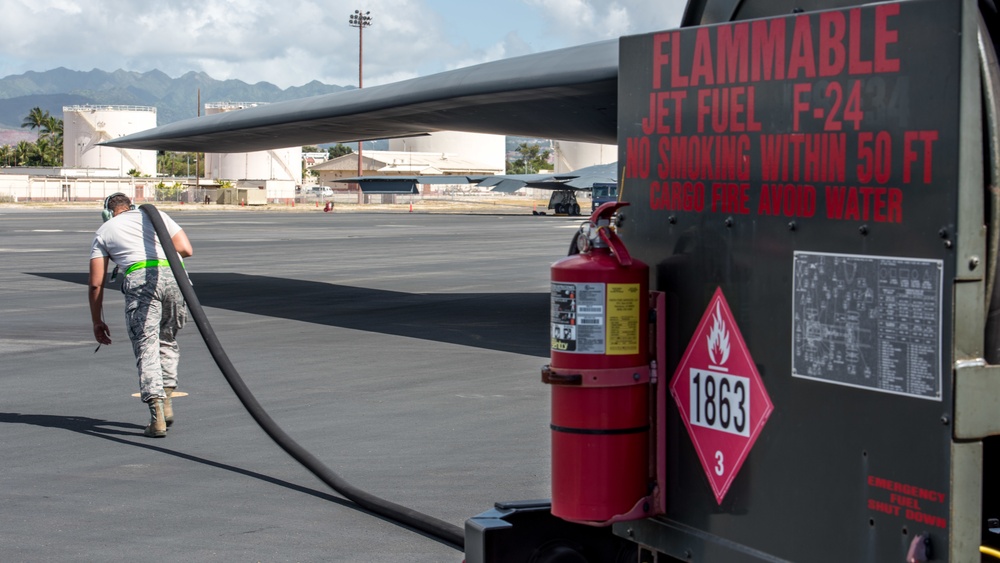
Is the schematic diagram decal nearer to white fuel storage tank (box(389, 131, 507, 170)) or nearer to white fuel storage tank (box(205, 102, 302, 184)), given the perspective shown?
white fuel storage tank (box(205, 102, 302, 184))

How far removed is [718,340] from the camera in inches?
132

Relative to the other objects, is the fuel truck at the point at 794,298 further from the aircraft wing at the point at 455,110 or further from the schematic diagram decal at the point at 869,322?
the aircraft wing at the point at 455,110

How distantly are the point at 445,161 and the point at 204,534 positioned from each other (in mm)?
134844

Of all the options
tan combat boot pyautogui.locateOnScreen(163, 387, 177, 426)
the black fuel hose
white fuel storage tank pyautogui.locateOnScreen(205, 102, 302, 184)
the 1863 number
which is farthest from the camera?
white fuel storage tank pyautogui.locateOnScreen(205, 102, 302, 184)

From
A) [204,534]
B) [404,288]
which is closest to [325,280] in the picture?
[404,288]

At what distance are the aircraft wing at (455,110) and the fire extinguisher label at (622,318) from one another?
8.38m

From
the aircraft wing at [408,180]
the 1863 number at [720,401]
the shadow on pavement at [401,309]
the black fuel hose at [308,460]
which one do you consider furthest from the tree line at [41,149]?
the 1863 number at [720,401]

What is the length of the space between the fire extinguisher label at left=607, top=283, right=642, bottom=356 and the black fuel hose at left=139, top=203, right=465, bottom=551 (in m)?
2.50

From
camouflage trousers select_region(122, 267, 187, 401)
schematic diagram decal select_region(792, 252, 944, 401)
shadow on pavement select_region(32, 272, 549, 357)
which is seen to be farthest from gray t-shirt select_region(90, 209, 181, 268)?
schematic diagram decal select_region(792, 252, 944, 401)

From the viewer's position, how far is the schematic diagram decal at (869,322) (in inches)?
108

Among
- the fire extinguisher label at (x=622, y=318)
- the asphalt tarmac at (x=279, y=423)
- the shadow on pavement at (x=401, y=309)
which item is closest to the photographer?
the fire extinguisher label at (x=622, y=318)

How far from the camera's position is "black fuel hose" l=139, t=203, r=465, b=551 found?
597 cm

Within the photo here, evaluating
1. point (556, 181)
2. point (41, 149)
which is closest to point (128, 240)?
point (556, 181)

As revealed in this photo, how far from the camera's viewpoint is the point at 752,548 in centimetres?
327
